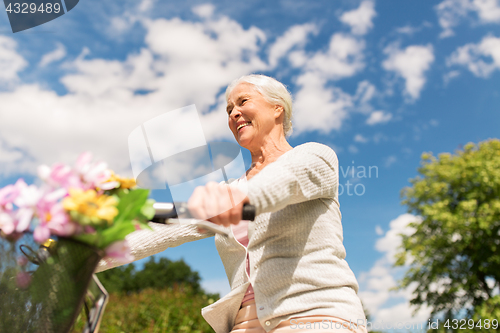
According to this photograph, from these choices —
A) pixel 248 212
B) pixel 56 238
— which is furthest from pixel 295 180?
pixel 56 238

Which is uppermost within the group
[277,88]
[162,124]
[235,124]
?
[277,88]

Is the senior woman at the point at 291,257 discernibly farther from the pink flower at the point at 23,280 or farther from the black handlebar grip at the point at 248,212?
the pink flower at the point at 23,280

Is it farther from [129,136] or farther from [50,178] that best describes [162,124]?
[50,178]

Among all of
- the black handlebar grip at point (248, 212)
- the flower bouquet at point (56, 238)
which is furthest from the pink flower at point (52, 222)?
the black handlebar grip at point (248, 212)

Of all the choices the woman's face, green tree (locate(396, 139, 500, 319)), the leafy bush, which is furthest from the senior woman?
green tree (locate(396, 139, 500, 319))

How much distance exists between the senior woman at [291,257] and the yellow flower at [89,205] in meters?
0.57

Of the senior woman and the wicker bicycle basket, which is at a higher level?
the senior woman

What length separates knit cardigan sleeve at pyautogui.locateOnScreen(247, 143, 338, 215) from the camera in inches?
48.1

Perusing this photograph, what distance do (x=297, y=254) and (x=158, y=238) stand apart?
0.75 m

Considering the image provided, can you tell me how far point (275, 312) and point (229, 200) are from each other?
2.64 ft

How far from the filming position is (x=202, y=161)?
1.54m

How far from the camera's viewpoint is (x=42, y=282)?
878 millimetres

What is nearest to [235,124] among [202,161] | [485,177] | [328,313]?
[202,161]

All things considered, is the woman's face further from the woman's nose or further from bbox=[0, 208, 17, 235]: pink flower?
bbox=[0, 208, 17, 235]: pink flower
